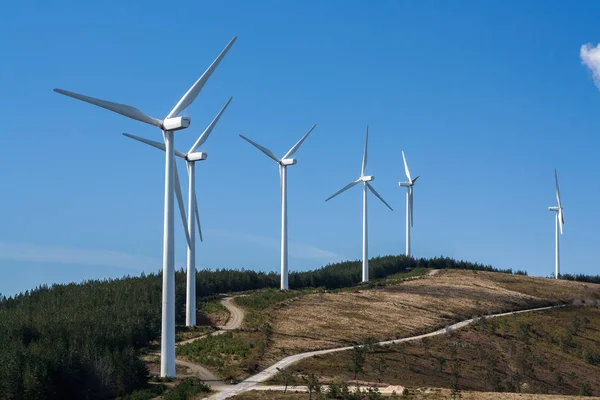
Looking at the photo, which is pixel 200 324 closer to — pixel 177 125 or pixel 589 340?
pixel 177 125

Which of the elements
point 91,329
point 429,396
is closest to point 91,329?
point 91,329

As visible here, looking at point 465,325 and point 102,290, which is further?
point 102,290

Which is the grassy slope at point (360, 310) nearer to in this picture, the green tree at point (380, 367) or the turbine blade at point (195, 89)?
the green tree at point (380, 367)

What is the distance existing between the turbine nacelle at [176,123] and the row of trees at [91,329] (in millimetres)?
20048

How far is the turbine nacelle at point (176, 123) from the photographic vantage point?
63.9m

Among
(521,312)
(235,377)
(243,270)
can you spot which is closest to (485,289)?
(521,312)

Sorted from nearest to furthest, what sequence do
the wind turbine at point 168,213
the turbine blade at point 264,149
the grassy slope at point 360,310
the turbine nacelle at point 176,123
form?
the wind turbine at point 168,213
the turbine nacelle at point 176,123
the grassy slope at point 360,310
the turbine blade at point 264,149

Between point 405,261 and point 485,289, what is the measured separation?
36.0 metres

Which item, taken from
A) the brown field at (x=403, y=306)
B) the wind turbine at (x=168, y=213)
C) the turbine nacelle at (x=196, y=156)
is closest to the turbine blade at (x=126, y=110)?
the wind turbine at (x=168, y=213)

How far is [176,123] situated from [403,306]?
5840 cm

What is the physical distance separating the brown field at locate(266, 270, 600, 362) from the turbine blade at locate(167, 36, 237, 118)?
2620cm

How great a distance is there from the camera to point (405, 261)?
169625 millimetres

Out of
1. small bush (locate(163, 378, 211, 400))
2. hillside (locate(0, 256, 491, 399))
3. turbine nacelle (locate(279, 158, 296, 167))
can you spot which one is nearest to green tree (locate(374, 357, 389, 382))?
small bush (locate(163, 378, 211, 400))

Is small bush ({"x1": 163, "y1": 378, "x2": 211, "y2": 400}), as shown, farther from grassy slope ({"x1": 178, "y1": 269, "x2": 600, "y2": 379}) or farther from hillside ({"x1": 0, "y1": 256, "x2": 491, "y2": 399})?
grassy slope ({"x1": 178, "y1": 269, "x2": 600, "y2": 379})
